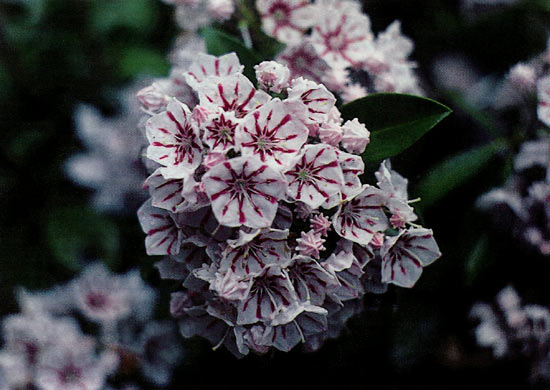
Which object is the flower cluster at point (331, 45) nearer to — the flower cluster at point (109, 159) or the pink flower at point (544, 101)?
the pink flower at point (544, 101)

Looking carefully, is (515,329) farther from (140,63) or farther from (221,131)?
(140,63)

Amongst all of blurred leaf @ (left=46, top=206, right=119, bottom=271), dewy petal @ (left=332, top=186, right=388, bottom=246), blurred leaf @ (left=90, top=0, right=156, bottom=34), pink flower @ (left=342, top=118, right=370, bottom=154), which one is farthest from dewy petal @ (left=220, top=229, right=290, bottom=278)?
blurred leaf @ (left=90, top=0, right=156, bottom=34)

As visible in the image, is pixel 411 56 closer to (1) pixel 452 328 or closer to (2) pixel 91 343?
(1) pixel 452 328

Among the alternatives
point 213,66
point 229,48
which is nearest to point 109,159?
point 229,48

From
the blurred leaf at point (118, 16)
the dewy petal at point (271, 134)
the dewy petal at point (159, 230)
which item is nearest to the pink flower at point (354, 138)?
the dewy petal at point (271, 134)

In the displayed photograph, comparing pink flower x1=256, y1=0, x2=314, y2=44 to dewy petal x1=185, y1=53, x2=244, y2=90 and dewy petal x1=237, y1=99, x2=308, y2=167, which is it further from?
dewy petal x1=237, y1=99, x2=308, y2=167

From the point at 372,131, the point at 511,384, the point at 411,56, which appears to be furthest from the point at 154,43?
the point at 511,384

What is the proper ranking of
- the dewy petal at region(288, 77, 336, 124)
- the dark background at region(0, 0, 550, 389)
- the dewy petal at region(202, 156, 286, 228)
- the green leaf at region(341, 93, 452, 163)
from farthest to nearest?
the dark background at region(0, 0, 550, 389) < the green leaf at region(341, 93, 452, 163) < the dewy petal at region(288, 77, 336, 124) < the dewy petal at region(202, 156, 286, 228)

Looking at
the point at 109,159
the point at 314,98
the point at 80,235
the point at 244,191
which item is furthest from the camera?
the point at 109,159
